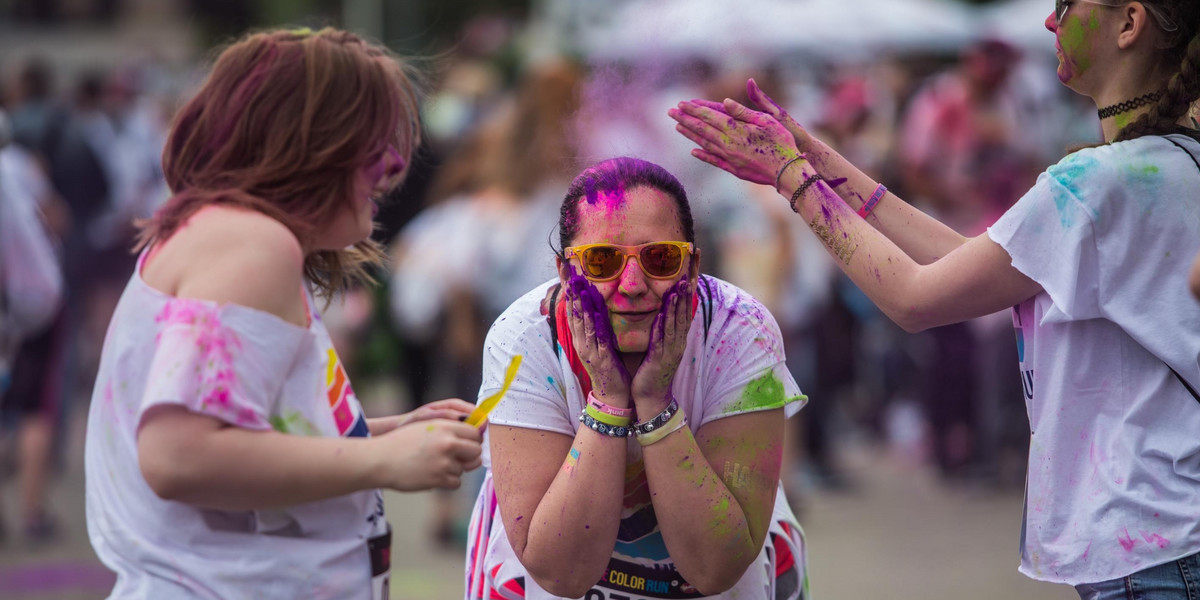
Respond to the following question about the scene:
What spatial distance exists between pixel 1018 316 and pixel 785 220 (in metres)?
3.95

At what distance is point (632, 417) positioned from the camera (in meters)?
2.36

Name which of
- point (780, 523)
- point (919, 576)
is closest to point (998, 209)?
point (919, 576)

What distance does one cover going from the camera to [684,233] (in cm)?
252

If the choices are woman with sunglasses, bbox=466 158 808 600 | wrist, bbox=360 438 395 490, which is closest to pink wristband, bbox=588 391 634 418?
woman with sunglasses, bbox=466 158 808 600

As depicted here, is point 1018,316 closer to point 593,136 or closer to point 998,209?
point 593,136

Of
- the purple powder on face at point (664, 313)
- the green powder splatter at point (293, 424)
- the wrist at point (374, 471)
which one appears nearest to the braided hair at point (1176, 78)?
the purple powder on face at point (664, 313)

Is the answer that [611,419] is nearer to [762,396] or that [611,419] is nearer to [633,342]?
[633,342]

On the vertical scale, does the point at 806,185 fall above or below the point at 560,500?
above

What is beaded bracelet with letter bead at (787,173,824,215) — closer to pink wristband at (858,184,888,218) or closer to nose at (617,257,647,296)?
pink wristband at (858,184,888,218)

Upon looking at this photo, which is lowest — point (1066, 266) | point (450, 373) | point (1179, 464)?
point (450, 373)

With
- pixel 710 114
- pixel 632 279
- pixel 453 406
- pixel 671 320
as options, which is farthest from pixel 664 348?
pixel 710 114

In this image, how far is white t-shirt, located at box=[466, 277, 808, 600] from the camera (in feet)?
8.09

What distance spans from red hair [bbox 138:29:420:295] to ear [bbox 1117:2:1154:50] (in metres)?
1.43

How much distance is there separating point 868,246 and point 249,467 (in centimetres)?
127
